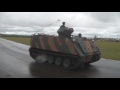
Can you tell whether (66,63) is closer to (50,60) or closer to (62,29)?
(50,60)

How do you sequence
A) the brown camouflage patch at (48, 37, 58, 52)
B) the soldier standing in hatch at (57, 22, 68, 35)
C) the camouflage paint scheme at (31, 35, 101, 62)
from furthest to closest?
the brown camouflage patch at (48, 37, 58, 52)
the soldier standing in hatch at (57, 22, 68, 35)
the camouflage paint scheme at (31, 35, 101, 62)

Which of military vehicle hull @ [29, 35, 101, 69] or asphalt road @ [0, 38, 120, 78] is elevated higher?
military vehicle hull @ [29, 35, 101, 69]

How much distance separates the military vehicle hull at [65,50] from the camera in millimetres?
11672

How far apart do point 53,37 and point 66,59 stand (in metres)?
2.00

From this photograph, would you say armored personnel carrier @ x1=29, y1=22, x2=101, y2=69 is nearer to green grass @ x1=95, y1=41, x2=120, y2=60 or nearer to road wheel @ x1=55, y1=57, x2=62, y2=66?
road wheel @ x1=55, y1=57, x2=62, y2=66

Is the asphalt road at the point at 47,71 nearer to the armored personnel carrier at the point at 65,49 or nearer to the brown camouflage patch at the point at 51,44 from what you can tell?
the armored personnel carrier at the point at 65,49

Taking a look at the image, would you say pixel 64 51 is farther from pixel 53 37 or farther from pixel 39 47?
pixel 39 47

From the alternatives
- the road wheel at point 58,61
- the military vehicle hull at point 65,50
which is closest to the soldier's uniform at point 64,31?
the military vehicle hull at point 65,50

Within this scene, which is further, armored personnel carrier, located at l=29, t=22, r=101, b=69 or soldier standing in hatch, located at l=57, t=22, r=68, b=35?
soldier standing in hatch, located at l=57, t=22, r=68, b=35

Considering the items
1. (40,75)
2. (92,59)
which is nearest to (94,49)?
(92,59)

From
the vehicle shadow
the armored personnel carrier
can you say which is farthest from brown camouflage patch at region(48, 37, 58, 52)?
the vehicle shadow

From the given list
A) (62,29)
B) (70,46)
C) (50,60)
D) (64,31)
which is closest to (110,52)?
(62,29)

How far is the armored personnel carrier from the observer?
11.7m

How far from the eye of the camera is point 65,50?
12195 millimetres
